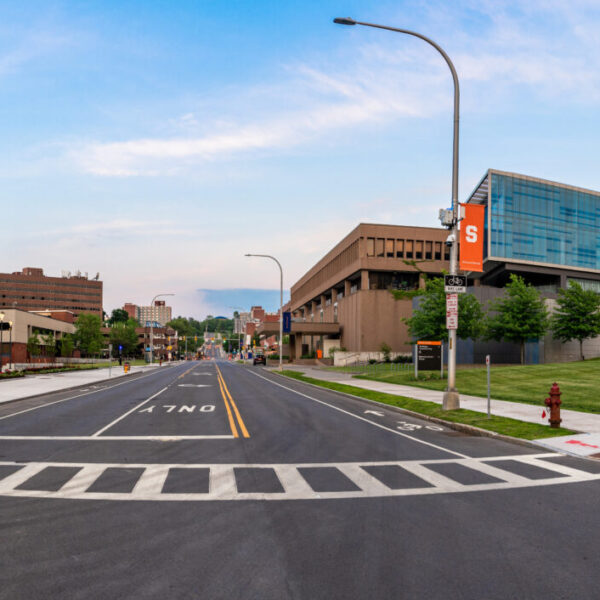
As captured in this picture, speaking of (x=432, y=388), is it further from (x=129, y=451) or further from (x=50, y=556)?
(x=50, y=556)

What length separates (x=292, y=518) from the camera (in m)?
6.33

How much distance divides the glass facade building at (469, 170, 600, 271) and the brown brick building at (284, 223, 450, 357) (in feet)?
31.2

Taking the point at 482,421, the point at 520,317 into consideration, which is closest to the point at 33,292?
the point at 520,317

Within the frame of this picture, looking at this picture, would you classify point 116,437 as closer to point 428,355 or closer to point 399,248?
point 428,355

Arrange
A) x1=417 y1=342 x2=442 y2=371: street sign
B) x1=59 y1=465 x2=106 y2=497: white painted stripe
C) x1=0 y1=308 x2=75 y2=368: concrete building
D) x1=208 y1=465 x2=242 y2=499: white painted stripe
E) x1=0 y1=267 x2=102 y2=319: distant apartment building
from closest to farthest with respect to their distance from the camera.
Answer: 1. x1=208 y1=465 x2=242 y2=499: white painted stripe
2. x1=59 y1=465 x2=106 y2=497: white painted stripe
3. x1=417 y1=342 x2=442 y2=371: street sign
4. x1=0 y1=308 x2=75 y2=368: concrete building
5. x1=0 y1=267 x2=102 y2=319: distant apartment building

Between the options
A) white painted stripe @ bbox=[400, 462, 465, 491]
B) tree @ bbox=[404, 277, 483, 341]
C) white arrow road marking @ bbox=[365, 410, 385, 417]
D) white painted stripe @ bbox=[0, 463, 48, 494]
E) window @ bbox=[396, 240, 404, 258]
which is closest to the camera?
white painted stripe @ bbox=[0, 463, 48, 494]

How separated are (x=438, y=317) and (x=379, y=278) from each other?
126ft

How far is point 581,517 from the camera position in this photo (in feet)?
21.5

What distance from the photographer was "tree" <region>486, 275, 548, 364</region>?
48312 millimetres

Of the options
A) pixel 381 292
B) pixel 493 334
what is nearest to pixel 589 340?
pixel 493 334

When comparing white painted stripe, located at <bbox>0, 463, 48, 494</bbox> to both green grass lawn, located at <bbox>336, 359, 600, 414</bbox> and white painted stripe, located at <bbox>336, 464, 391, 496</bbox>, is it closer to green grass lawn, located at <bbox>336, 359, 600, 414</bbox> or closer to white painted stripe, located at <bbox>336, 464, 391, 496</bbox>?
white painted stripe, located at <bbox>336, 464, 391, 496</bbox>

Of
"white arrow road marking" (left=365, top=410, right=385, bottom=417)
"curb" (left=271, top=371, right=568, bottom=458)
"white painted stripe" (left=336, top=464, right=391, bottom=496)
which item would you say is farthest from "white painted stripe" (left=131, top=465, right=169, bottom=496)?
"white arrow road marking" (left=365, top=410, right=385, bottom=417)

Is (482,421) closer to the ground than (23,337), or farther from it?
closer to the ground

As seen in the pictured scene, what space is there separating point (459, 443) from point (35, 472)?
852cm
